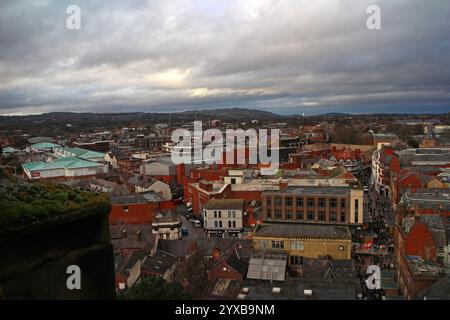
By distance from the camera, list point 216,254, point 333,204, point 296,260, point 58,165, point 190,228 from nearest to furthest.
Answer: point 216,254 → point 296,260 → point 333,204 → point 190,228 → point 58,165

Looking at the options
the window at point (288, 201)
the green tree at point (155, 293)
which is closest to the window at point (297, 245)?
the window at point (288, 201)

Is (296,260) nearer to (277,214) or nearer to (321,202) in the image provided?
(277,214)

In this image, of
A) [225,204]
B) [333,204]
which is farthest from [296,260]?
[225,204]

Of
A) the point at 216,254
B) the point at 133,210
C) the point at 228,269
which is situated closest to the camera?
the point at 228,269

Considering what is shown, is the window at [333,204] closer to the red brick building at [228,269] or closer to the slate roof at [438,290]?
the red brick building at [228,269]

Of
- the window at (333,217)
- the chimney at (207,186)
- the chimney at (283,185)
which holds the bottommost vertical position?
the window at (333,217)

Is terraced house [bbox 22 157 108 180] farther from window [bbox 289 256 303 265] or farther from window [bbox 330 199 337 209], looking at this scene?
window [bbox 289 256 303 265]

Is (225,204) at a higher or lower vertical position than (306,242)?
higher

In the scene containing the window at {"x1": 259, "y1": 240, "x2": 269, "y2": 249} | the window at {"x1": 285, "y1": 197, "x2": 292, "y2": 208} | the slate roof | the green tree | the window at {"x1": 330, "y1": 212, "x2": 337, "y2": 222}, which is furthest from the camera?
the window at {"x1": 285, "y1": 197, "x2": 292, "y2": 208}

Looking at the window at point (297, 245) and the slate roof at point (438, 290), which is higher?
the slate roof at point (438, 290)

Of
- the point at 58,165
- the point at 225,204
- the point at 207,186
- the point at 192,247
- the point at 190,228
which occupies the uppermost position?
the point at 207,186

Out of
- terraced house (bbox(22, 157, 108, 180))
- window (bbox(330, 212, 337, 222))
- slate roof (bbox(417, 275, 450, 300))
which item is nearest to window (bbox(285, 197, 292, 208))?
window (bbox(330, 212, 337, 222))

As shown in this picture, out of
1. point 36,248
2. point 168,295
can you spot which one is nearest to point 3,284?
point 36,248
